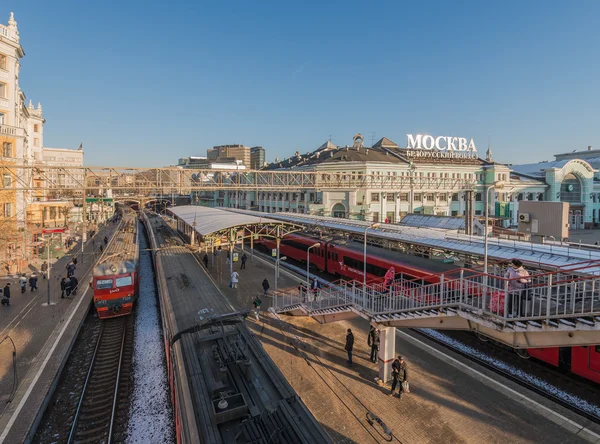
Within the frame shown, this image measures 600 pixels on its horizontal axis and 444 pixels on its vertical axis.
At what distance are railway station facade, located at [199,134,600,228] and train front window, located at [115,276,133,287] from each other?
37.7 m

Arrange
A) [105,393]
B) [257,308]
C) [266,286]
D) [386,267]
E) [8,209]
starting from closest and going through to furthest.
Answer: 1. [105,393]
2. [257,308]
3. [386,267]
4. [266,286]
5. [8,209]

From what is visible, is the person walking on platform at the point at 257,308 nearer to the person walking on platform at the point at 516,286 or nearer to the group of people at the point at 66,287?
the person walking on platform at the point at 516,286

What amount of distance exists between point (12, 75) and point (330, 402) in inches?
1597

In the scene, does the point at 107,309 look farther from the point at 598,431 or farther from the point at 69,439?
the point at 598,431

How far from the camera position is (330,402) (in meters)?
11.6

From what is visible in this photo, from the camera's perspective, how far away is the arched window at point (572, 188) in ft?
212

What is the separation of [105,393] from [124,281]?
314 inches

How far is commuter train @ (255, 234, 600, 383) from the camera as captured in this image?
40.3 ft

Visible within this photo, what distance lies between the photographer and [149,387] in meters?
13.7

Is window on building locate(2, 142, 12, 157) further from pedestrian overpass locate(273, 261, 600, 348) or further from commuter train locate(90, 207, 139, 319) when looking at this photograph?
pedestrian overpass locate(273, 261, 600, 348)

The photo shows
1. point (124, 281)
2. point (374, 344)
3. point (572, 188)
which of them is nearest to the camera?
point (374, 344)

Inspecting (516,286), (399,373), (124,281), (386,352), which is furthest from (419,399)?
(124,281)

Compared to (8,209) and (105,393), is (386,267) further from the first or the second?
(8,209)

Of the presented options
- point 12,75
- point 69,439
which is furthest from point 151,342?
point 12,75
